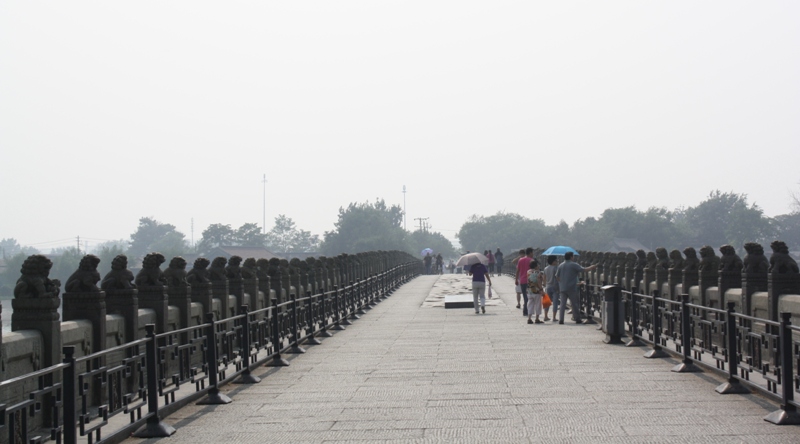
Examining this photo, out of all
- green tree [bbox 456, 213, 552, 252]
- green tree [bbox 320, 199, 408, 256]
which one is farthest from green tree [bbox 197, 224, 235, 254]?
green tree [bbox 456, 213, 552, 252]

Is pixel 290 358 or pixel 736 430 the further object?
pixel 290 358

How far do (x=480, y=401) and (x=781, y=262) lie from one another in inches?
174

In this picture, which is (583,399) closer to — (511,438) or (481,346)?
(511,438)

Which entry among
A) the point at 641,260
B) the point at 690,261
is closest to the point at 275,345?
the point at 690,261

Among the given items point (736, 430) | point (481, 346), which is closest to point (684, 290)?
point (481, 346)

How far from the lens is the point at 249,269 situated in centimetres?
1709

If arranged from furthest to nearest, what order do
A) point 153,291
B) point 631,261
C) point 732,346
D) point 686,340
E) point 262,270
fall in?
point 631,261 < point 262,270 < point 153,291 < point 686,340 < point 732,346

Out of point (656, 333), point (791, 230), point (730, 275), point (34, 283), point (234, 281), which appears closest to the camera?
point (34, 283)

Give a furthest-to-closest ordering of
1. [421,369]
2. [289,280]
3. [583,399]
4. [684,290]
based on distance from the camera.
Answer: [289,280], [684,290], [421,369], [583,399]

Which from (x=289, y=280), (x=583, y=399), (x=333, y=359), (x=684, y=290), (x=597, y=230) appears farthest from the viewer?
(x=597, y=230)

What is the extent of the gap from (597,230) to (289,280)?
390 ft

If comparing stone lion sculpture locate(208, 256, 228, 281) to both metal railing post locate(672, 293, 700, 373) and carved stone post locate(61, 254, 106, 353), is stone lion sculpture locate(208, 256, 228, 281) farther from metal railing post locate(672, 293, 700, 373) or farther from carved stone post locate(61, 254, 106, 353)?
metal railing post locate(672, 293, 700, 373)

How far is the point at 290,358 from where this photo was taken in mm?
14633

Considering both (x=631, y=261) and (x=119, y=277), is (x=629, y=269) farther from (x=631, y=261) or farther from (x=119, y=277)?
(x=119, y=277)
